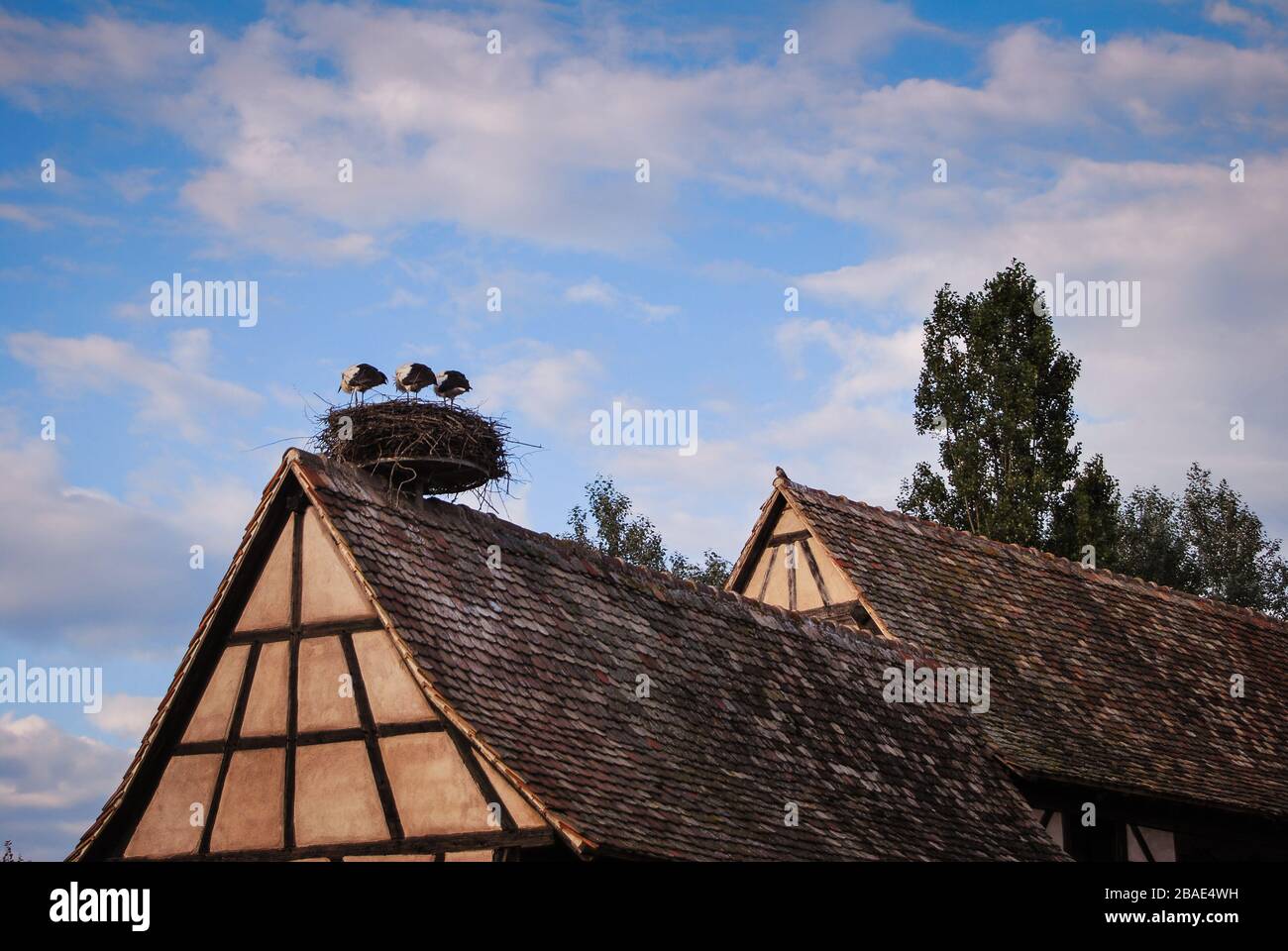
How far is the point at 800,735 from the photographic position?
1686 centimetres

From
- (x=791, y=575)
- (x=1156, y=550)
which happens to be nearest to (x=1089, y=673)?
(x=791, y=575)

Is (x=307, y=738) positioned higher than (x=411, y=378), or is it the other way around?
(x=411, y=378)

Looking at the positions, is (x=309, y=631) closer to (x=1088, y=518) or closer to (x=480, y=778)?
(x=480, y=778)

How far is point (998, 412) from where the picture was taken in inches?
1353

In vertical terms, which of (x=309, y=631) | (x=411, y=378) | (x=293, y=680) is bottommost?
(x=293, y=680)

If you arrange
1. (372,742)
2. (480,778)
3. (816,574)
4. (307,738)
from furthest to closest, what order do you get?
(816,574)
(307,738)
(372,742)
(480,778)

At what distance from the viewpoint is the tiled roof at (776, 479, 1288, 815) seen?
1991 centimetres

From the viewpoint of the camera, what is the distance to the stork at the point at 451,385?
16266 millimetres

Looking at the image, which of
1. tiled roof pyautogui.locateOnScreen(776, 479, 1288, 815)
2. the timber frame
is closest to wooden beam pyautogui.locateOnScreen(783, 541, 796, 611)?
tiled roof pyautogui.locateOnScreen(776, 479, 1288, 815)

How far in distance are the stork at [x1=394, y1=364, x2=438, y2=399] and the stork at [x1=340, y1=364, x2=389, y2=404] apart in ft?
0.51

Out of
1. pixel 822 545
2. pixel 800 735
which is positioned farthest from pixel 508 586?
pixel 822 545

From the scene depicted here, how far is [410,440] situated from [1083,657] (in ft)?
36.2
